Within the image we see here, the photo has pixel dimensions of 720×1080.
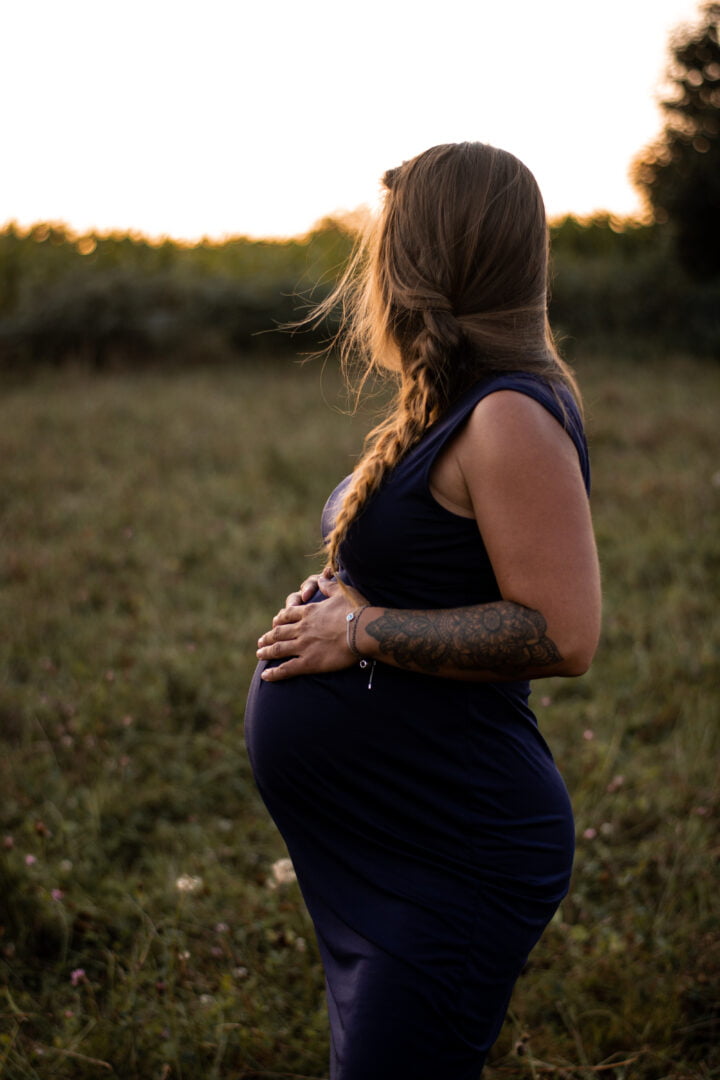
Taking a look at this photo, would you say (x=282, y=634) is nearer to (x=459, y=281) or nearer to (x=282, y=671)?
(x=282, y=671)

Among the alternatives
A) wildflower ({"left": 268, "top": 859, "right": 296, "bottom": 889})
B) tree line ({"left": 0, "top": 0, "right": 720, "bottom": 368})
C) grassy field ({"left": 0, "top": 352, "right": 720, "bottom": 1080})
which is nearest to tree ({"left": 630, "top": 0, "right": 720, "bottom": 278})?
tree line ({"left": 0, "top": 0, "right": 720, "bottom": 368})

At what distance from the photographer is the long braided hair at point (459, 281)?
138cm

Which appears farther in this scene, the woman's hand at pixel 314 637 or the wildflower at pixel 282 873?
the wildflower at pixel 282 873

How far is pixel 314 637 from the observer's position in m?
1.58

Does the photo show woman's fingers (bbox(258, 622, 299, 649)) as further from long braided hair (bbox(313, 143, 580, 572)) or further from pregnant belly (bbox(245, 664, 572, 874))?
long braided hair (bbox(313, 143, 580, 572))

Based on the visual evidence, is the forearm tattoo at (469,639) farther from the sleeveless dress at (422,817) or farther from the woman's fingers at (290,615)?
the woman's fingers at (290,615)

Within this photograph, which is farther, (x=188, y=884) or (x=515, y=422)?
(x=188, y=884)

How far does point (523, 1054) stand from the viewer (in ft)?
7.22

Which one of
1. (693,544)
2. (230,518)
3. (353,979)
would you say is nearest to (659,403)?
(693,544)

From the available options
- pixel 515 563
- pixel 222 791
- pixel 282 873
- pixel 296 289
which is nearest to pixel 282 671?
pixel 515 563

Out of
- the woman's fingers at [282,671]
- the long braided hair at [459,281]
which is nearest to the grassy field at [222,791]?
the woman's fingers at [282,671]

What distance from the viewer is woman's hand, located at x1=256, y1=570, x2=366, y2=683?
5.04ft

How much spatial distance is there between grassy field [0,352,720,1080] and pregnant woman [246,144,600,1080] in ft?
2.90

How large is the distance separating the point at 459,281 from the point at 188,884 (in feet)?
6.85
